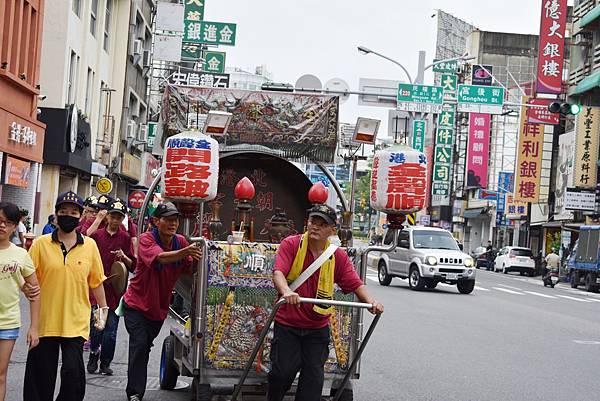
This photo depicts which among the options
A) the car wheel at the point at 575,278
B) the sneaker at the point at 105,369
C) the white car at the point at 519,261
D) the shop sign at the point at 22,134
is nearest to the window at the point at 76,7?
the shop sign at the point at 22,134

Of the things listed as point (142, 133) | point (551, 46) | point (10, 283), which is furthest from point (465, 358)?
point (142, 133)

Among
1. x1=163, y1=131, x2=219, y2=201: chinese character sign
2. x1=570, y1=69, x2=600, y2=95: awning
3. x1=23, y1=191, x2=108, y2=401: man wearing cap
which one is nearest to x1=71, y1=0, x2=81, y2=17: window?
x1=163, y1=131, x2=219, y2=201: chinese character sign

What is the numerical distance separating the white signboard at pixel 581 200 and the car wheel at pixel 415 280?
18.5m

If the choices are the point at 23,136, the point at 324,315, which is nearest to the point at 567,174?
the point at 23,136

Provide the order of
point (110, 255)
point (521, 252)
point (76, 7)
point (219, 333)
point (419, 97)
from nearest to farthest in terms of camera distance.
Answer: point (219, 333), point (110, 255), point (76, 7), point (419, 97), point (521, 252)

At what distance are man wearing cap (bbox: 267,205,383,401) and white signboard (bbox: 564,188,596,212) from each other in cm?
4020

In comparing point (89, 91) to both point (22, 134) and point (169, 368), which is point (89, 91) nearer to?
point (22, 134)

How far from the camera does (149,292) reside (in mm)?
8641

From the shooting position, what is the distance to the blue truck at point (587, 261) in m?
39.6

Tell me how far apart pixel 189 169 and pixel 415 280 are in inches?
860

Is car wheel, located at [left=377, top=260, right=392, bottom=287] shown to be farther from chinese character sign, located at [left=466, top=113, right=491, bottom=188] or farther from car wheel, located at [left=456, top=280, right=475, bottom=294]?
chinese character sign, located at [left=466, top=113, right=491, bottom=188]

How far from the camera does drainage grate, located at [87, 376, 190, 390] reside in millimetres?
10195

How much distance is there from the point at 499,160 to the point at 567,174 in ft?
85.2

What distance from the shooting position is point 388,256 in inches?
1254
